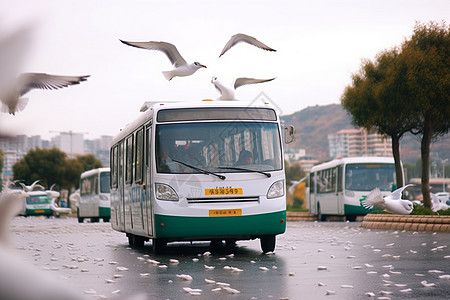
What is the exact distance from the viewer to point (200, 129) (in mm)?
13727

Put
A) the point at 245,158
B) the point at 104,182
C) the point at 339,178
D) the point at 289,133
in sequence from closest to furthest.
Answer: the point at 245,158 < the point at 289,133 < the point at 339,178 < the point at 104,182

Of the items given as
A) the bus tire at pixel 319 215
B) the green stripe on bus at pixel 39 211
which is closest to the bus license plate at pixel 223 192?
the bus tire at pixel 319 215

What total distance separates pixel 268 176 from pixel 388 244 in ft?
12.4

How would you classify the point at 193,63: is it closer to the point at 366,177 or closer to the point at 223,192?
the point at 223,192

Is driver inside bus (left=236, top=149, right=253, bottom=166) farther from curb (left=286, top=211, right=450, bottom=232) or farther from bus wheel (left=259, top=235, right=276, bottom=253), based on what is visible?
curb (left=286, top=211, right=450, bottom=232)

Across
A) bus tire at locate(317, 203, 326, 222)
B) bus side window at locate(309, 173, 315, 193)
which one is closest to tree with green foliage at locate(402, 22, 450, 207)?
bus tire at locate(317, 203, 326, 222)

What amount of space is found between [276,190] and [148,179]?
224 cm

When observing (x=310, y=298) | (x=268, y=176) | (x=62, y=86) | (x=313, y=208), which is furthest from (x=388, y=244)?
(x=313, y=208)

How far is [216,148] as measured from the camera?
13641 millimetres

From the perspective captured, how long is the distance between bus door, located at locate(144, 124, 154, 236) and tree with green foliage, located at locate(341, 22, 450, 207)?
15994 millimetres

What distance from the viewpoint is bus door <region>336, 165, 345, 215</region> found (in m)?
36.9

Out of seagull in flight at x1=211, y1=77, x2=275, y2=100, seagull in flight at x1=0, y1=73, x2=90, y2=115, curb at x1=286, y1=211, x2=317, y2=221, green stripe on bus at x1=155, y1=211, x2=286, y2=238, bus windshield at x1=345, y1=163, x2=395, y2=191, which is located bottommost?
curb at x1=286, y1=211, x2=317, y2=221

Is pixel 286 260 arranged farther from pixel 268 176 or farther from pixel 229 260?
pixel 268 176

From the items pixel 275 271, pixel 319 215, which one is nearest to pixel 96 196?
pixel 319 215
